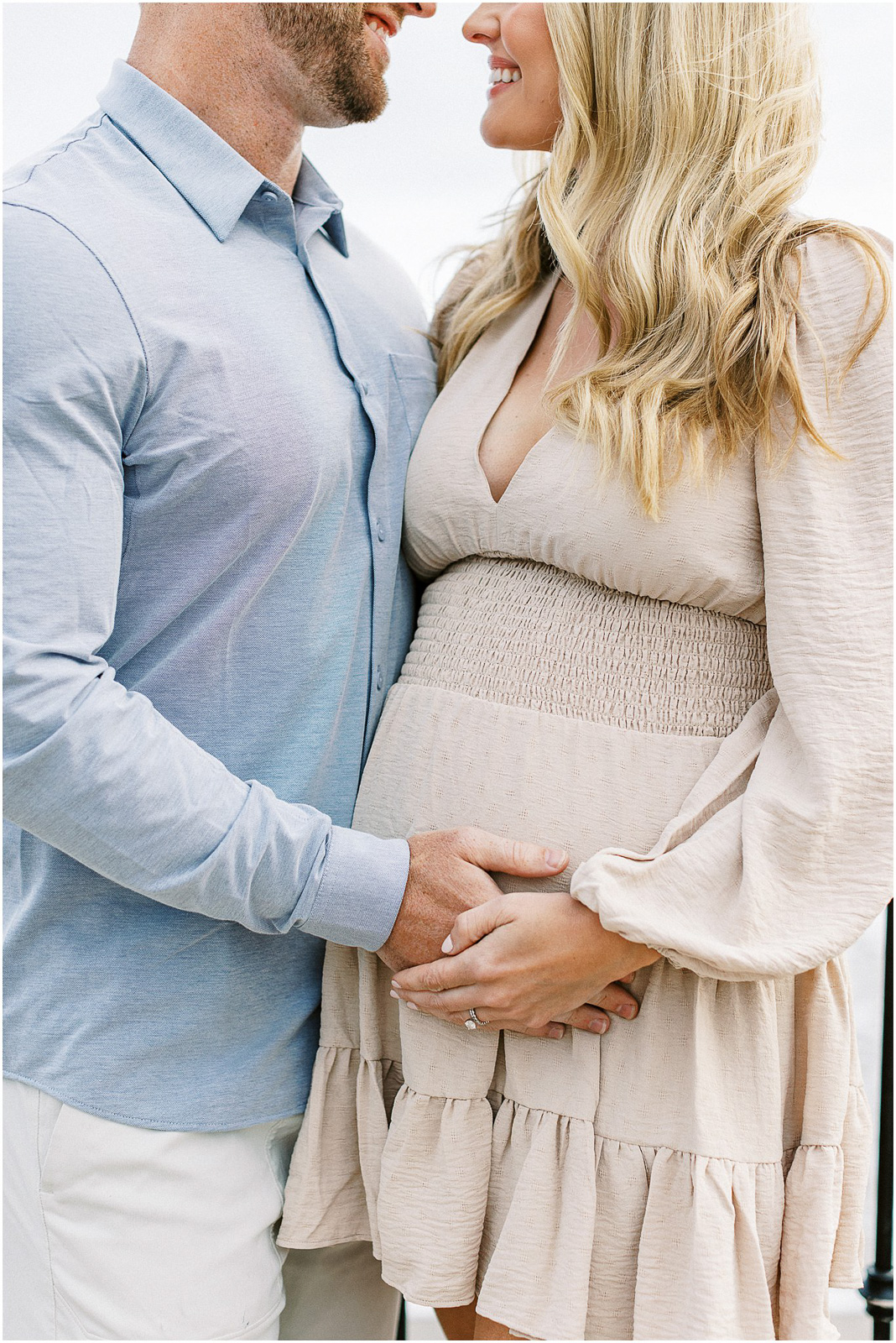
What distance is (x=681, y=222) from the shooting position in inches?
43.5

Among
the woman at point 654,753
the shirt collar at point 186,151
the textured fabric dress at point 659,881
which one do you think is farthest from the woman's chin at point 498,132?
the textured fabric dress at point 659,881

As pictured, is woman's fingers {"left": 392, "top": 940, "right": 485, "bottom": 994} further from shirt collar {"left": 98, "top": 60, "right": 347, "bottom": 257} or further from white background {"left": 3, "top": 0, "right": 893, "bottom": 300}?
white background {"left": 3, "top": 0, "right": 893, "bottom": 300}

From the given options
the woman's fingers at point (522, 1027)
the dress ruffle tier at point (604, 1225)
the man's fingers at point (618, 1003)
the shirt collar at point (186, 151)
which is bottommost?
the dress ruffle tier at point (604, 1225)

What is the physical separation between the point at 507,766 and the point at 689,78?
2.58 ft

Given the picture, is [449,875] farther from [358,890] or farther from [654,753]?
[654,753]

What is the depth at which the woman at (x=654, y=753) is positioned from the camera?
96 centimetres

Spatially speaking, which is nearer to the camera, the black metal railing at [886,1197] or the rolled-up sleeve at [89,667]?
the rolled-up sleeve at [89,667]

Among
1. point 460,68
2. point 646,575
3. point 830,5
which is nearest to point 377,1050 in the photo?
point 646,575

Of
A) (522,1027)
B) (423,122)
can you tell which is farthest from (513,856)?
(423,122)

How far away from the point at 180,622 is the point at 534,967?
52 centimetres

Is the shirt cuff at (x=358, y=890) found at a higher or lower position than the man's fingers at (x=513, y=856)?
lower

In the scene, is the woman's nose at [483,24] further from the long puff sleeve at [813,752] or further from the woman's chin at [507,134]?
the long puff sleeve at [813,752]

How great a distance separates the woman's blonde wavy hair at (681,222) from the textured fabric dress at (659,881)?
3 centimetres

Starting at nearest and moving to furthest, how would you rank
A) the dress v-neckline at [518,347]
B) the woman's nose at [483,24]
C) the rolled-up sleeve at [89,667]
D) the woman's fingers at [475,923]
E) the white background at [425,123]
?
1. the rolled-up sleeve at [89,667]
2. the woman's fingers at [475,923]
3. the dress v-neckline at [518,347]
4. the woman's nose at [483,24]
5. the white background at [425,123]
